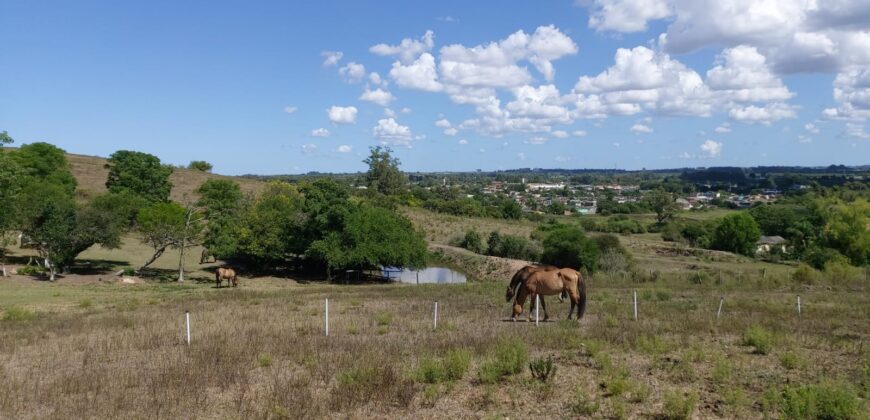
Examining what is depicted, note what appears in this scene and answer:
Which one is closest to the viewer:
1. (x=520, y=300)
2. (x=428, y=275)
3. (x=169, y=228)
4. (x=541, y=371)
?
(x=541, y=371)

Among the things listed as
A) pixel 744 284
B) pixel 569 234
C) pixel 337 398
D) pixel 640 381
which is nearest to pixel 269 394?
pixel 337 398

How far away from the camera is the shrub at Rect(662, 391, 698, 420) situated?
30.3 feet

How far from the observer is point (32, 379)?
41.4ft

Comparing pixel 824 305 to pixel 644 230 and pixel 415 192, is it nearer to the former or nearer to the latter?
pixel 644 230

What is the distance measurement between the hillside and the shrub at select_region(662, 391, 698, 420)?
90.3m

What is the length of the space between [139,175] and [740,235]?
8305 centimetres

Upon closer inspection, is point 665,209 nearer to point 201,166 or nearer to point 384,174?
point 384,174

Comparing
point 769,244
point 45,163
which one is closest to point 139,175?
point 45,163

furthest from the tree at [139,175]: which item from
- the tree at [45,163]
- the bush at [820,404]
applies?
the bush at [820,404]

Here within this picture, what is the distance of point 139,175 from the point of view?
73688mm

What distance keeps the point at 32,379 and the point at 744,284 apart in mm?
32422

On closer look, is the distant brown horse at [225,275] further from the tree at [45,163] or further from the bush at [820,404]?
the bush at [820,404]

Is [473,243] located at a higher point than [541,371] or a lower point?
lower

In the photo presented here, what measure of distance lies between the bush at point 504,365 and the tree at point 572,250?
4269cm
